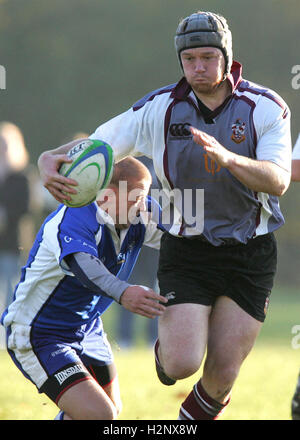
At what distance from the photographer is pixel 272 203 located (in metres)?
4.32

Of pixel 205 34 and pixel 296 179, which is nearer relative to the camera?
pixel 205 34

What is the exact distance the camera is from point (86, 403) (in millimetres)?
3990

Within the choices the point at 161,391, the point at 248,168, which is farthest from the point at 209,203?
the point at 161,391

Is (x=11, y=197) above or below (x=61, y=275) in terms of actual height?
below

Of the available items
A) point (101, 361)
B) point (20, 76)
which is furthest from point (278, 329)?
point (20, 76)

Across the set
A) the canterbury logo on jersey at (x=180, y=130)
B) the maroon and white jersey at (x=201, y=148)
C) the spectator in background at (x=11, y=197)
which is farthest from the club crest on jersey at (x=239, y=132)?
the spectator in background at (x=11, y=197)

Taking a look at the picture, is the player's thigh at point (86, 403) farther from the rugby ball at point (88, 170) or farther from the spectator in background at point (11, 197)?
the spectator in background at point (11, 197)

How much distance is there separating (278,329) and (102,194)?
9.00 meters

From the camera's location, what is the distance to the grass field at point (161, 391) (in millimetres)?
5559

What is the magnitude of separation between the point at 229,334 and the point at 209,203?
0.64 meters

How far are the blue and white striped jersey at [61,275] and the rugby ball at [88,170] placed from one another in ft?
0.45

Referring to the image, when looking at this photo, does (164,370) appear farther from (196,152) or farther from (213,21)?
(213,21)

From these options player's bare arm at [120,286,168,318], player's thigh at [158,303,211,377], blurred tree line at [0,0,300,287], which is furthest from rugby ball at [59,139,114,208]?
blurred tree line at [0,0,300,287]

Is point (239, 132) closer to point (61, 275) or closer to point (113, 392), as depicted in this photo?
point (61, 275)
